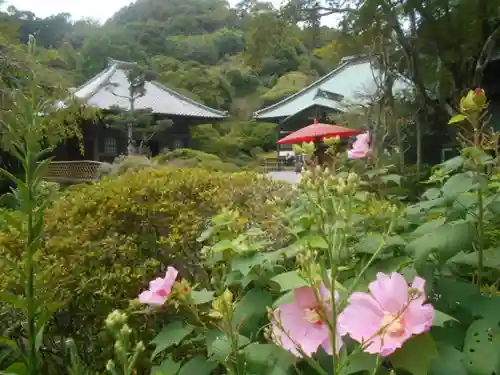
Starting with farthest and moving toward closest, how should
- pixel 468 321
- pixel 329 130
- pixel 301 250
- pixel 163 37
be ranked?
pixel 163 37, pixel 329 130, pixel 468 321, pixel 301 250

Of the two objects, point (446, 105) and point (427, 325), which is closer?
point (427, 325)

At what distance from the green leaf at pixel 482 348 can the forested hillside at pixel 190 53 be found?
533 inches

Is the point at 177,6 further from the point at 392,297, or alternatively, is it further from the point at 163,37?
the point at 392,297

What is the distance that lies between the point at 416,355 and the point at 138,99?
17879 mm

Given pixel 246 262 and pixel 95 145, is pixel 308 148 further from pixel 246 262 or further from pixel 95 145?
pixel 95 145

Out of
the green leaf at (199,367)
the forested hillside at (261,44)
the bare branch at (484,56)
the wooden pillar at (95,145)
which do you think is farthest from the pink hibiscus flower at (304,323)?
the wooden pillar at (95,145)

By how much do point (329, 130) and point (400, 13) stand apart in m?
3.24

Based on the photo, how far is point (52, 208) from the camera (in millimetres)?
1927

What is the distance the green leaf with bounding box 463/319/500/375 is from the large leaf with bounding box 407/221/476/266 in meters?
0.10

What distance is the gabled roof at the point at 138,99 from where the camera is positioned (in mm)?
16828

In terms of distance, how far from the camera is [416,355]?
0.60 metres

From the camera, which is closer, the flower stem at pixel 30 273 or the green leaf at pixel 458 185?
the flower stem at pixel 30 273

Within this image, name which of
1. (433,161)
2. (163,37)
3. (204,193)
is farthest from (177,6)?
(204,193)

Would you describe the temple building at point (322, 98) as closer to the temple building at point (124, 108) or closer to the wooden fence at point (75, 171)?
the temple building at point (124, 108)
